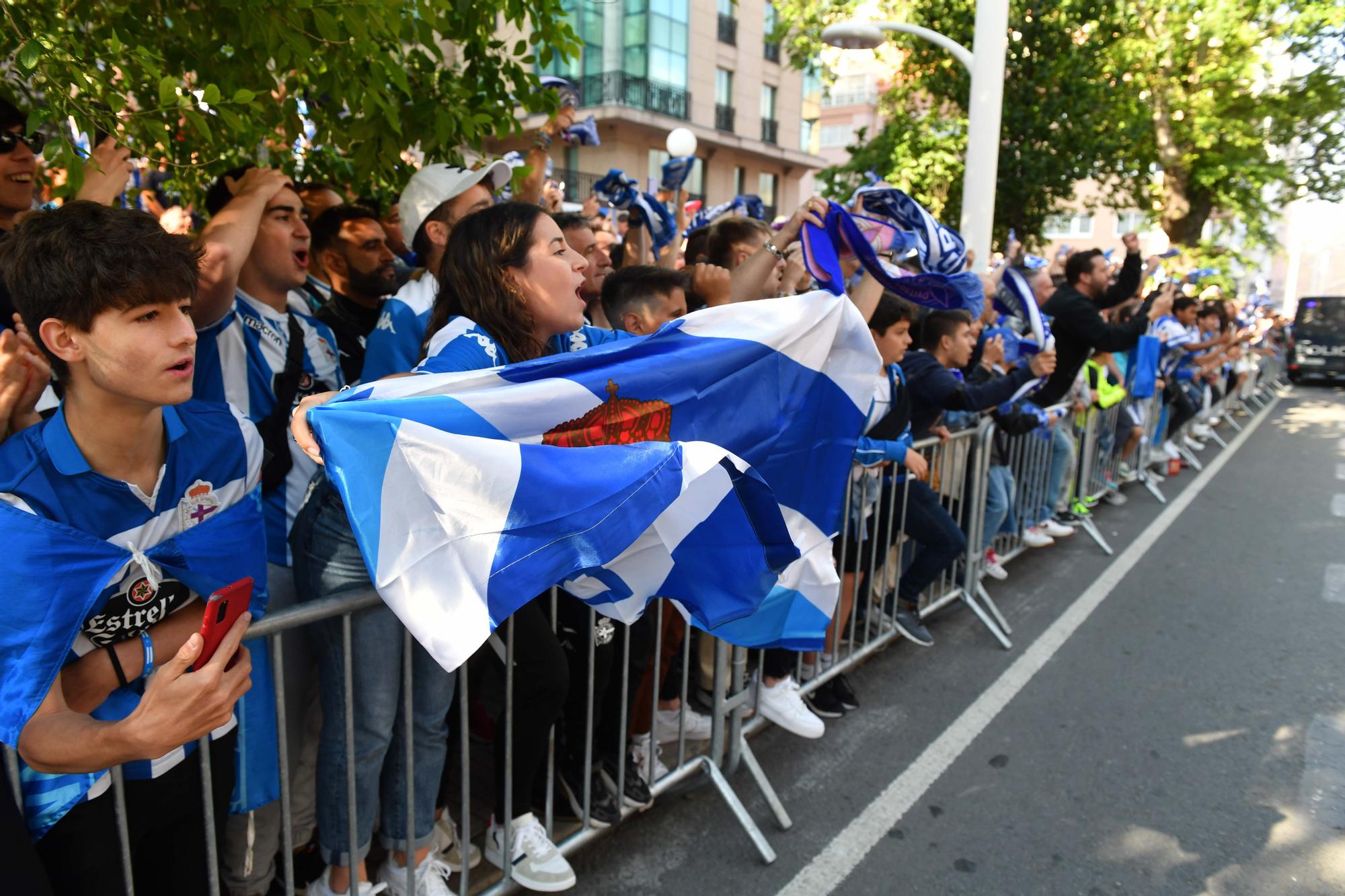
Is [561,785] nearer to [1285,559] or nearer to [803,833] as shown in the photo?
[803,833]

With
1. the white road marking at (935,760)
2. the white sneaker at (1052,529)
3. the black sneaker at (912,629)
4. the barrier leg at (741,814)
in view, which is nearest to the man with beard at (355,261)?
the barrier leg at (741,814)

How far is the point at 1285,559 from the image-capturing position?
7.09m

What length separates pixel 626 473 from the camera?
2287 mm

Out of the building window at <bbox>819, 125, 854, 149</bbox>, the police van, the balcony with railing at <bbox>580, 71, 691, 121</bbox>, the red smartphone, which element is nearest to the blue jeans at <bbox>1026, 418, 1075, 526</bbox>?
the red smartphone

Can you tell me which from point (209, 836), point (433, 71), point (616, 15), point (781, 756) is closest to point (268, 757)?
point (209, 836)

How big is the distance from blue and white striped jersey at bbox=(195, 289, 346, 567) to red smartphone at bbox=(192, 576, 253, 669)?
30.3 inches

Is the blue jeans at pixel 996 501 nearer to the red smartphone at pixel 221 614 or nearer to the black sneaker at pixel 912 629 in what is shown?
the black sneaker at pixel 912 629

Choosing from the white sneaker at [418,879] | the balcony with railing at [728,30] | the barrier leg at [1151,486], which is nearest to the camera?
the white sneaker at [418,879]

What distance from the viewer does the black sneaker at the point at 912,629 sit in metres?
5.07

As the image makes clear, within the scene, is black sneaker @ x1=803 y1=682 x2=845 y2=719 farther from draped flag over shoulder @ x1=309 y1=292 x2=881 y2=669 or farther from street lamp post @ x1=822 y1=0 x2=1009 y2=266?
street lamp post @ x1=822 y1=0 x2=1009 y2=266

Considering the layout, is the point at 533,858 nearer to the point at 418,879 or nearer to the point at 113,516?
the point at 418,879

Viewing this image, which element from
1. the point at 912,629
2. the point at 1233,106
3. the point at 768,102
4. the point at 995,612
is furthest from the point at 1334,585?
the point at 768,102

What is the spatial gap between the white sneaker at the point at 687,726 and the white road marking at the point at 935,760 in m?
0.74

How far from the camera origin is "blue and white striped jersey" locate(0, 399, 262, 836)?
185cm
